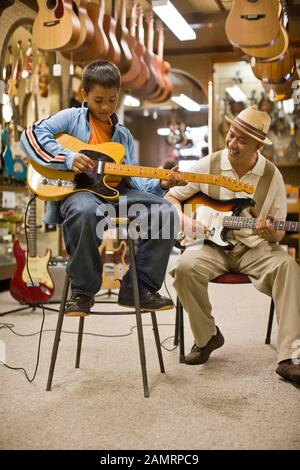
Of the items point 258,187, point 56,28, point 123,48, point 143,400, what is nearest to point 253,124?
point 258,187

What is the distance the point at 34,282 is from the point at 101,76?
7.51 feet

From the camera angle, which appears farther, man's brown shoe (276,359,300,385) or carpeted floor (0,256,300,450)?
man's brown shoe (276,359,300,385)

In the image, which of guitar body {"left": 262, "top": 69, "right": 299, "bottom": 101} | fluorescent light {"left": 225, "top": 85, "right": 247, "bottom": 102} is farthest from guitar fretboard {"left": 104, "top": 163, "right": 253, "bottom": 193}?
fluorescent light {"left": 225, "top": 85, "right": 247, "bottom": 102}

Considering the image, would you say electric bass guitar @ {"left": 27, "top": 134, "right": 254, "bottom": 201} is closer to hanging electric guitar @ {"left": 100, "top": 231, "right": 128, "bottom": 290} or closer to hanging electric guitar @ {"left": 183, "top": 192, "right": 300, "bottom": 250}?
hanging electric guitar @ {"left": 183, "top": 192, "right": 300, "bottom": 250}

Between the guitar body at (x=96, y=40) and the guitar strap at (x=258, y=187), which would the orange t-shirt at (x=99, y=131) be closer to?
the guitar strap at (x=258, y=187)

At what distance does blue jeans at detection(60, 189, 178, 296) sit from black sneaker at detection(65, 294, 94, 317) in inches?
0.9

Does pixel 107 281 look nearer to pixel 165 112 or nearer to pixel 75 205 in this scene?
pixel 75 205

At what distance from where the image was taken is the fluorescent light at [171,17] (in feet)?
16.0

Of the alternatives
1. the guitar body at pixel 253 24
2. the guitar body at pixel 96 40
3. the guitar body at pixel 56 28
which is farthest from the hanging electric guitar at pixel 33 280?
the guitar body at pixel 253 24

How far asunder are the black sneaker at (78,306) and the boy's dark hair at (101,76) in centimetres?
80

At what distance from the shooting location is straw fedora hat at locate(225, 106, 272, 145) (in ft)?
8.56
